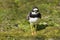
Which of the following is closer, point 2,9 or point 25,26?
point 25,26

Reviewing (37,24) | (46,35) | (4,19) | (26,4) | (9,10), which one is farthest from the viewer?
(26,4)

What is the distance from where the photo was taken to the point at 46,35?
14.5 meters

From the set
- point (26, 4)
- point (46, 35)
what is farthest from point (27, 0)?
point (46, 35)

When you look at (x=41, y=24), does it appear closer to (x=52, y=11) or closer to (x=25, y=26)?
(x=25, y=26)

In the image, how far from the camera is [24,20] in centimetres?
1720

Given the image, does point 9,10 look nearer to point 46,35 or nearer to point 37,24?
point 37,24

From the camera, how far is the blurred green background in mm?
14461

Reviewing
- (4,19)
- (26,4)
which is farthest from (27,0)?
(4,19)

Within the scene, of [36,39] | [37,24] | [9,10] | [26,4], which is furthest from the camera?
[26,4]

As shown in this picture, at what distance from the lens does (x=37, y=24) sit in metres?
15.9

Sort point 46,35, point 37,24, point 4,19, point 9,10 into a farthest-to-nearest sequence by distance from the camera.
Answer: point 9,10 → point 4,19 → point 37,24 → point 46,35

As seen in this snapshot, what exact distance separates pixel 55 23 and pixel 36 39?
9.66 feet

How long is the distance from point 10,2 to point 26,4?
1227mm

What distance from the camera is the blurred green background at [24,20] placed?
47.4ft
